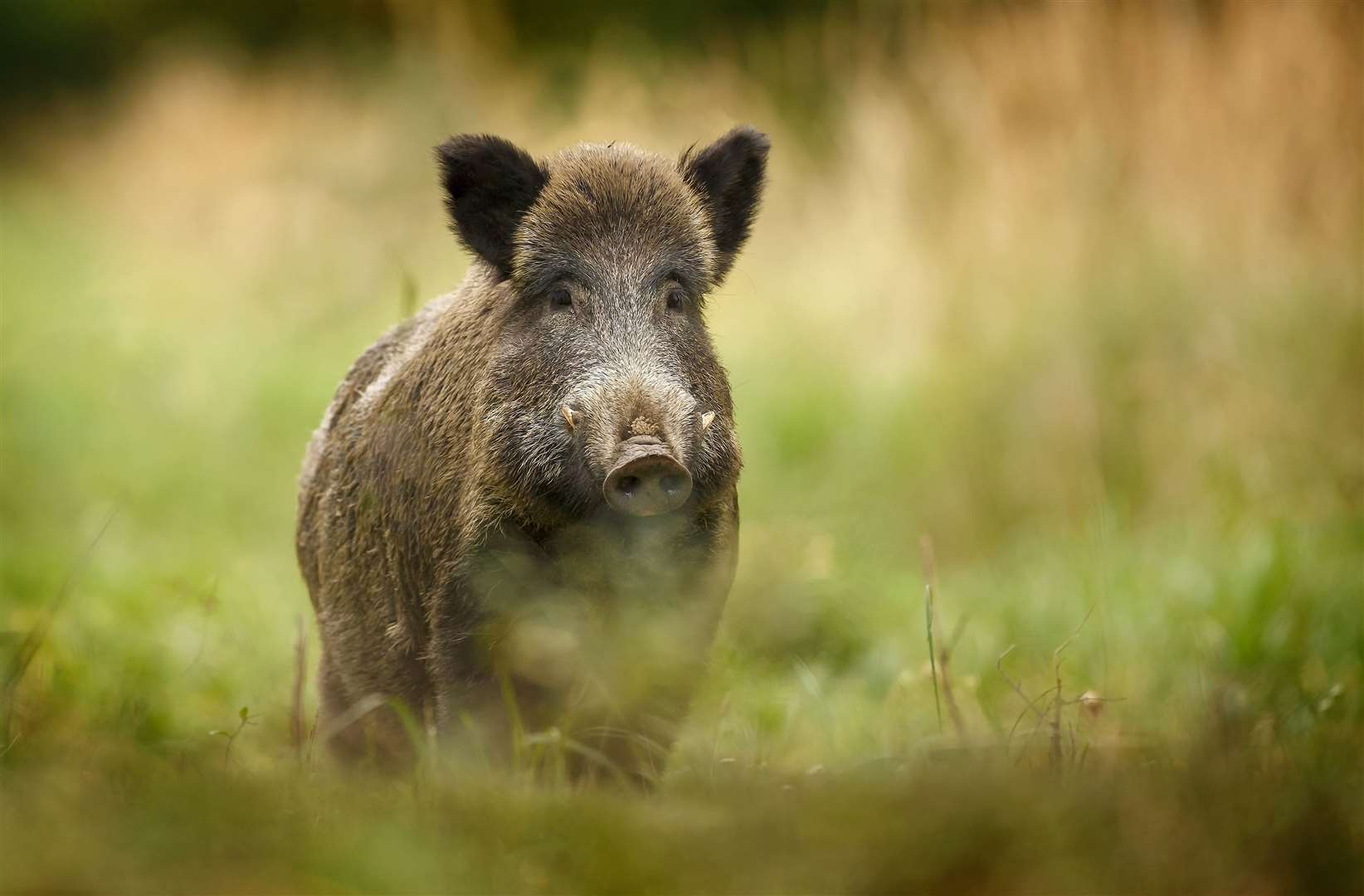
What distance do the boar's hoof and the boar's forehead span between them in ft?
2.58

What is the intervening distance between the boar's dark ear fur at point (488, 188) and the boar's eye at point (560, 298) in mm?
176

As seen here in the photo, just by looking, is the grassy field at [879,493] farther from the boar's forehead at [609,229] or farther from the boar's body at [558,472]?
the boar's forehead at [609,229]

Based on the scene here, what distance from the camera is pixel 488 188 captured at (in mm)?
3771

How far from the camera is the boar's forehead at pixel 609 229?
3.65 metres

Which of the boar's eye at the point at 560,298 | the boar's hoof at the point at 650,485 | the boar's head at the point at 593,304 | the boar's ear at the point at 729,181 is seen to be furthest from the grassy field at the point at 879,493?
the boar's ear at the point at 729,181

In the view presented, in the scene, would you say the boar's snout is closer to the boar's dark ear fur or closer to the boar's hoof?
the boar's hoof

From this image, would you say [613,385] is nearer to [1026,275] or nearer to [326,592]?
[326,592]

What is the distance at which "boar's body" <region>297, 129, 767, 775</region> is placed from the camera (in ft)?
10.6

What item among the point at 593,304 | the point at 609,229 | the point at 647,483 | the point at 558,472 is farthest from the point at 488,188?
the point at 647,483

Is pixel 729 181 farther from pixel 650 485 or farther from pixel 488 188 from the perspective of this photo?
pixel 650 485

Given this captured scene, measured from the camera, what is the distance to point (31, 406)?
9.41 m

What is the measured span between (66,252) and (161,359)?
4840 millimetres

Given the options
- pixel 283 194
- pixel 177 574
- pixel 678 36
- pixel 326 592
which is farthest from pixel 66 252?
pixel 326 592

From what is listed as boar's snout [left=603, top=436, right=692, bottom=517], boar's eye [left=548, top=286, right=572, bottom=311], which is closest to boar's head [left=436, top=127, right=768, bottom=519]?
boar's eye [left=548, top=286, right=572, bottom=311]
